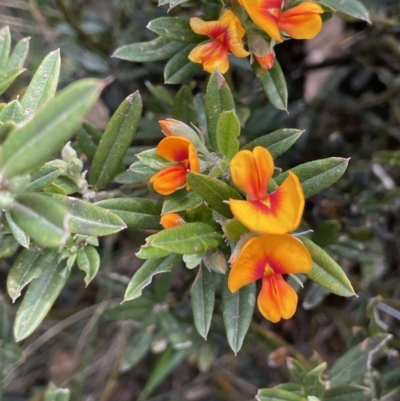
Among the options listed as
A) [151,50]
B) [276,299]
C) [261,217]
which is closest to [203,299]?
[276,299]

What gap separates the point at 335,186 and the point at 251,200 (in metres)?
0.83

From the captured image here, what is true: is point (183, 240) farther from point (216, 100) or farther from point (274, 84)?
point (274, 84)

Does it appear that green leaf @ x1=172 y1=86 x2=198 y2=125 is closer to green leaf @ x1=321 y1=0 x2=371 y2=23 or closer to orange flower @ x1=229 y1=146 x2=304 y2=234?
green leaf @ x1=321 y1=0 x2=371 y2=23

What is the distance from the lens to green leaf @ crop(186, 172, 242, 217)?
0.69m

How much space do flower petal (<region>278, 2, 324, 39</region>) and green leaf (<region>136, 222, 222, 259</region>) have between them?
13.5 inches

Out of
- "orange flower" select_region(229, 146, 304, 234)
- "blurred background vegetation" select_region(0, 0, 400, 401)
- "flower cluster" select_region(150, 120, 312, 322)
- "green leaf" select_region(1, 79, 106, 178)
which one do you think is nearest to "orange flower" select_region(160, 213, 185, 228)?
"flower cluster" select_region(150, 120, 312, 322)

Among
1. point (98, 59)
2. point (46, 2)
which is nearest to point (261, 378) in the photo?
point (98, 59)

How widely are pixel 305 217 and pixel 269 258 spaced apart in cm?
82

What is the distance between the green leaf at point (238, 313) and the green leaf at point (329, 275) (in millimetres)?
123

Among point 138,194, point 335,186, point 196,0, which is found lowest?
point 335,186

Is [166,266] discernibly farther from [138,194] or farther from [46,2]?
[46,2]

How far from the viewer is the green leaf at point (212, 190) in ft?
2.26

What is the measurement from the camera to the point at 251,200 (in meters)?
0.66

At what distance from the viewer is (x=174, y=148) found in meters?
0.72
